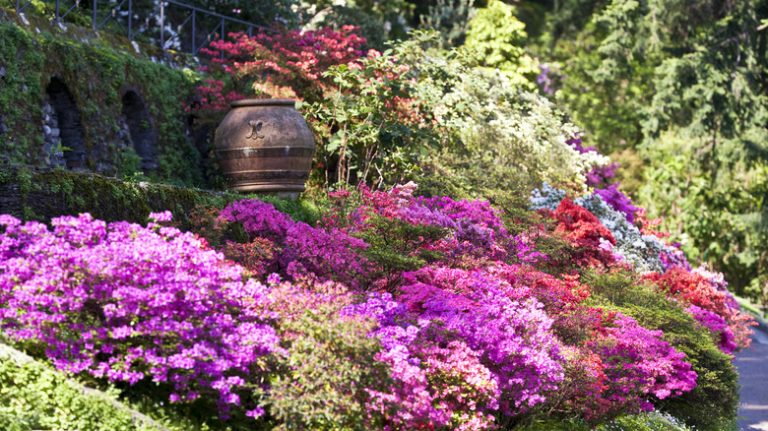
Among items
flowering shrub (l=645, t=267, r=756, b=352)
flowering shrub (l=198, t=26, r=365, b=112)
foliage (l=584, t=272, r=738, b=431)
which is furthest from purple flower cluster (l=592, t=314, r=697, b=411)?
flowering shrub (l=198, t=26, r=365, b=112)

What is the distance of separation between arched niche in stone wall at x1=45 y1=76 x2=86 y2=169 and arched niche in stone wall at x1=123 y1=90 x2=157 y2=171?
1625 millimetres

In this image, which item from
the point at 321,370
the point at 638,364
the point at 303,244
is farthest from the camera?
the point at 638,364

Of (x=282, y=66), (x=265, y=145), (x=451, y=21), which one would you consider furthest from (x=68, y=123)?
(x=451, y=21)

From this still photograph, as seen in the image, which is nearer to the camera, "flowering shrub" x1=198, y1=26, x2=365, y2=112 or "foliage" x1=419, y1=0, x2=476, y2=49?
"flowering shrub" x1=198, y1=26, x2=365, y2=112

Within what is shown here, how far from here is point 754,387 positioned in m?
17.1

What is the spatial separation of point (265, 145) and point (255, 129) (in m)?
0.24

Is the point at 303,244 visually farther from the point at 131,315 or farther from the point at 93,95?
the point at 93,95

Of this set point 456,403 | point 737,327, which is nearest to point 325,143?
point 737,327

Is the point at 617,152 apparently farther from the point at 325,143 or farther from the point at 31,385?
the point at 31,385

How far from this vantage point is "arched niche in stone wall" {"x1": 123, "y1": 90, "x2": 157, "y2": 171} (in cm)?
1527

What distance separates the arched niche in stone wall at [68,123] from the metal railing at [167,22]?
296cm

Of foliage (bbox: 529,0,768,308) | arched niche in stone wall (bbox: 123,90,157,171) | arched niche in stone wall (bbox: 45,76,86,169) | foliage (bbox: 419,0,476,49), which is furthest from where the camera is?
foliage (bbox: 419,0,476,49)

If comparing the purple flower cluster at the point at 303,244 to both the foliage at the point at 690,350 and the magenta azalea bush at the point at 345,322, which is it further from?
the foliage at the point at 690,350

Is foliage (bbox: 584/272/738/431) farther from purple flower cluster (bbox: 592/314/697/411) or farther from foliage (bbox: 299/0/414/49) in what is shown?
foliage (bbox: 299/0/414/49)
